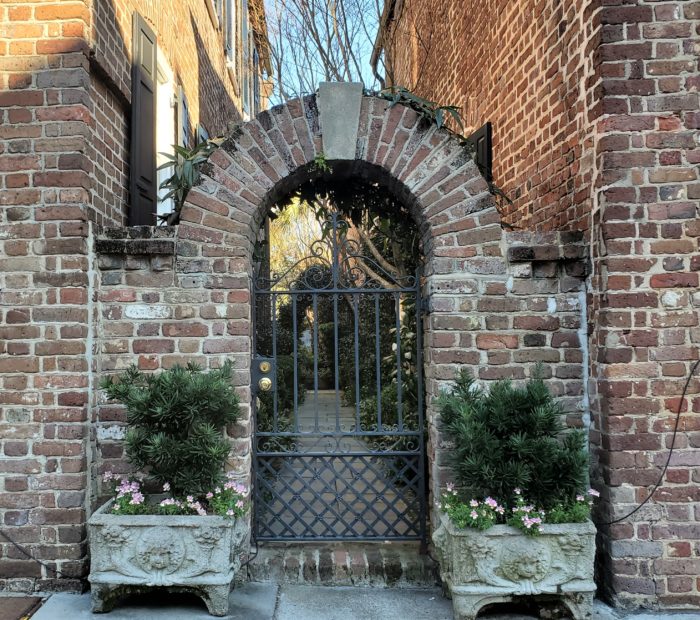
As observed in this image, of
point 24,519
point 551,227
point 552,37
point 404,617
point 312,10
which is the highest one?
point 312,10

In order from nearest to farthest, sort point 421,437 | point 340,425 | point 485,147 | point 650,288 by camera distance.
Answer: point 650,288 → point 421,437 → point 340,425 → point 485,147

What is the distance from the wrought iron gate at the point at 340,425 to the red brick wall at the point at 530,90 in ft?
3.81

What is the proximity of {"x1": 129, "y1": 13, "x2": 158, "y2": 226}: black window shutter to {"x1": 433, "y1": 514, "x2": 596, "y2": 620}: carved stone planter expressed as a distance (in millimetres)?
3048

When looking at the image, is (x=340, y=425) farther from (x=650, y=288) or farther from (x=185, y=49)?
(x=185, y=49)

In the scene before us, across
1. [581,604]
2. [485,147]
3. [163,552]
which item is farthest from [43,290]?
[485,147]

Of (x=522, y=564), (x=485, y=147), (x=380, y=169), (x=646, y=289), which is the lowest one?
(x=522, y=564)

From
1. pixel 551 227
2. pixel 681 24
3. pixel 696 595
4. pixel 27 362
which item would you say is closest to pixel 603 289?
pixel 551 227

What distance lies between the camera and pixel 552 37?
3787 millimetres

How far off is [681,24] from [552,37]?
93cm

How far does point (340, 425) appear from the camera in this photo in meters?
4.61

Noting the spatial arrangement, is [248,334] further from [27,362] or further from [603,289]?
[603,289]

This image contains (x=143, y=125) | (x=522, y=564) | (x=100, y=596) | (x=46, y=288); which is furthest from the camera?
(x=143, y=125)

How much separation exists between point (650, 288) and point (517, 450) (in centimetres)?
115

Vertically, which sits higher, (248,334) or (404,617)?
(248,334)
